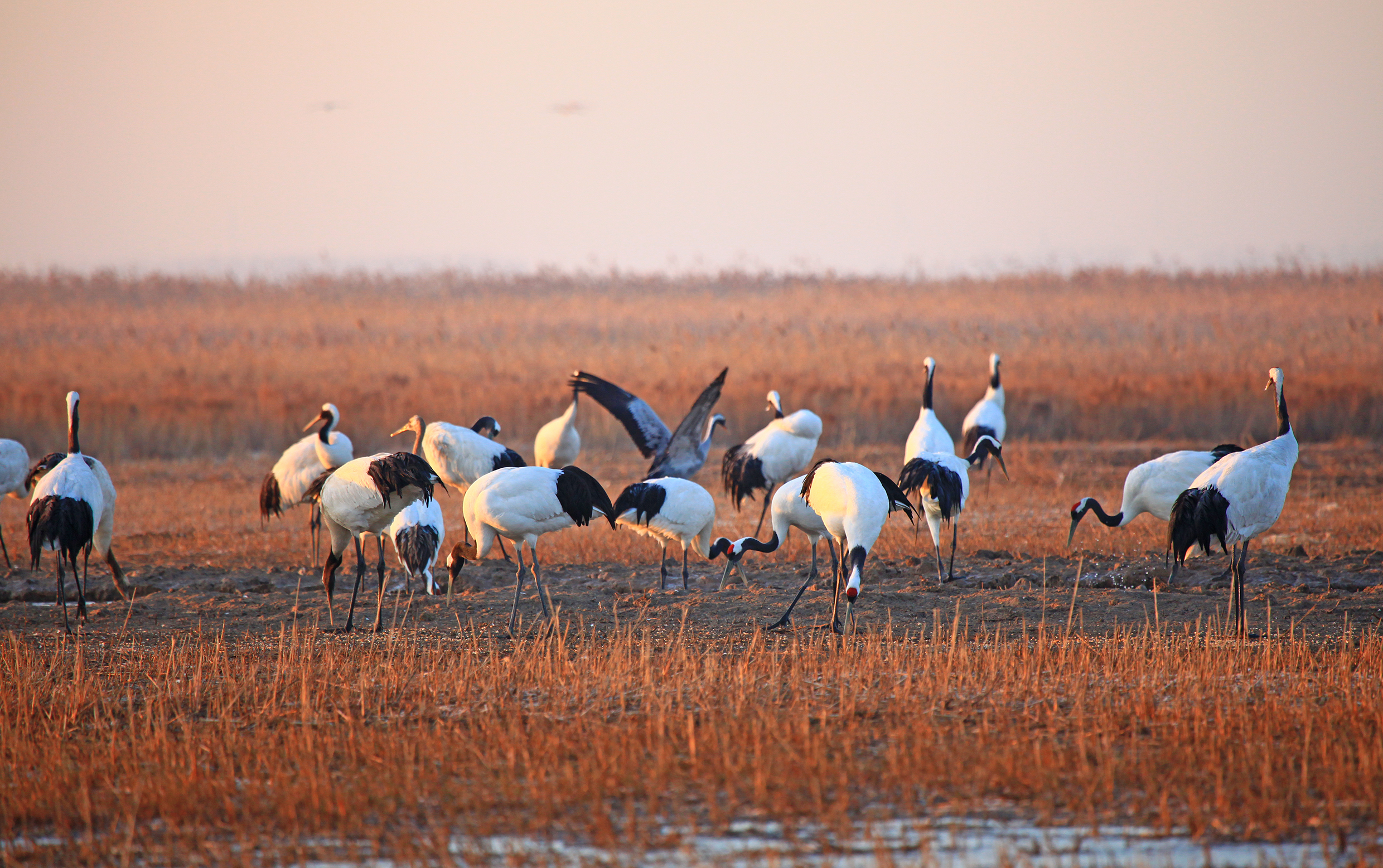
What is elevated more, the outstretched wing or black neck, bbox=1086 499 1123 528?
the outstretched wing

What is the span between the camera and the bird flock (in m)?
6.95

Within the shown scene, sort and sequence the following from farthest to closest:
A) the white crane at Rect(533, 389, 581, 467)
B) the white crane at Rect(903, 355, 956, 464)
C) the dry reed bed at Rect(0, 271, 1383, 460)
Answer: the dry reed bed at Rect(0, 271, 1383, 460), the white crane at Rect(533, 389, 581, 467), the white crane at Rect(903, 355, 956, 464)

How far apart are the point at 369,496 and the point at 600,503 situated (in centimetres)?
139

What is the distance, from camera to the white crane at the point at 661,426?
10766 mm

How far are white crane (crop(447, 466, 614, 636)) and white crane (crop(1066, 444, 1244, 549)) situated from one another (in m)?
3.10

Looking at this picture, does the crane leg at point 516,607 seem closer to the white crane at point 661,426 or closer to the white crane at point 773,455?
the white crane at point 661,426

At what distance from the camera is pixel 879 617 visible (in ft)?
24.3

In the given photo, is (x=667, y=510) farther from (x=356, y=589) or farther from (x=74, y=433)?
(x=74, y=433)

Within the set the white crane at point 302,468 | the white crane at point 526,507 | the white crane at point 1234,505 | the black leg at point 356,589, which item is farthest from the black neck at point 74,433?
the white crane at point 1234,505

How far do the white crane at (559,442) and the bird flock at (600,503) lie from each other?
1390mm

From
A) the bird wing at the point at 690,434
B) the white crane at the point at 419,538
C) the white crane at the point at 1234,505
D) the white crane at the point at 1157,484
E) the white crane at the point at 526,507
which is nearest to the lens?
the white crane at the point at 1234,505

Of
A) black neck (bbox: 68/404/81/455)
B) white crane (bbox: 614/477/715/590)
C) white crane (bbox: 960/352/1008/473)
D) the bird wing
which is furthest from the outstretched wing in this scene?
black neck (bbox: 68/404/81/455)

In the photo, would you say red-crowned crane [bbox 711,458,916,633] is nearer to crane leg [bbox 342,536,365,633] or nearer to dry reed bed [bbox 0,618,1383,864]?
dry reed bed [bbox 0,618,1383,864]

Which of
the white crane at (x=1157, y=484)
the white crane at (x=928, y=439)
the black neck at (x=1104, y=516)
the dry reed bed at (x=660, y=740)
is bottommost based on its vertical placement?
the dry reed bed at (x=660, y=740)
